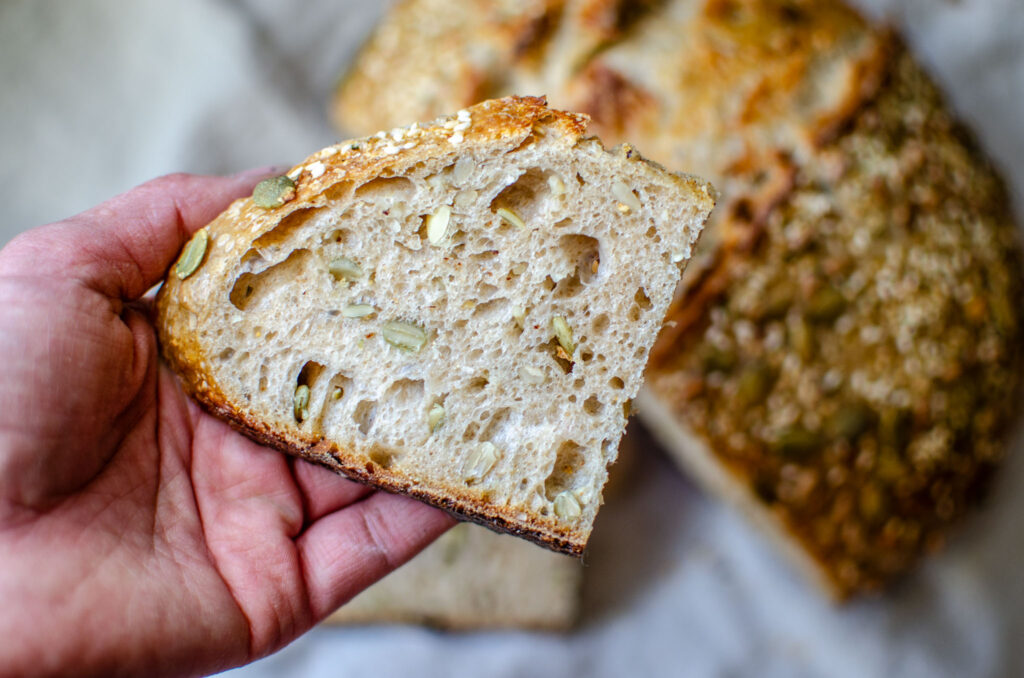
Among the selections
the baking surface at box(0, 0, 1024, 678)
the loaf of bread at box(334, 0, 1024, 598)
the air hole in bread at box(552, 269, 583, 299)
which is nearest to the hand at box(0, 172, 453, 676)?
the air hole in bread at box(552, 269, 583, 299)

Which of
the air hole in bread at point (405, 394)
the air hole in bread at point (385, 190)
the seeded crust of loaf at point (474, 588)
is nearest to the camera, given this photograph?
the air hole in bread at point (385, 190)

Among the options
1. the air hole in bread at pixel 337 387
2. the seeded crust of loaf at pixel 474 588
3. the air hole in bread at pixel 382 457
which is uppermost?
the air hole in bread at pixel 337 387

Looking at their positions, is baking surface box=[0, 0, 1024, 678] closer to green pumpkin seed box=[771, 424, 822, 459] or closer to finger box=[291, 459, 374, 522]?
green pumpkin seed box=[771, 424, 822, 459]

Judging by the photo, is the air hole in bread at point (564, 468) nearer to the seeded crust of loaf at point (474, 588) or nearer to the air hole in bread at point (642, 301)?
the air hole in bread at point (642, 301)

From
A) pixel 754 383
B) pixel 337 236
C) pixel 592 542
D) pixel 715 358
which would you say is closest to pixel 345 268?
pixel 337 236

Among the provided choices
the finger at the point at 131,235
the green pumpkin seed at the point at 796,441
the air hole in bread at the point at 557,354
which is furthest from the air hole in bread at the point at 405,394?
the green pumpkin seed at the point at 796,441

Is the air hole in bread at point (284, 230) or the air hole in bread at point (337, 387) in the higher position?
the air hole in bread at point (284, 230)

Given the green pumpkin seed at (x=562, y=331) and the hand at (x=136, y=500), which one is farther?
the green pumpkin seed at (x=562, y=331)

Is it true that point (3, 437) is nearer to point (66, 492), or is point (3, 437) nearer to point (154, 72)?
point (66, 492)
